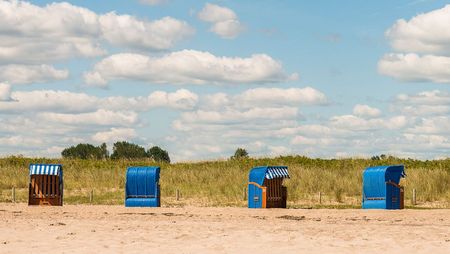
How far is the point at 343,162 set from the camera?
54719 mm

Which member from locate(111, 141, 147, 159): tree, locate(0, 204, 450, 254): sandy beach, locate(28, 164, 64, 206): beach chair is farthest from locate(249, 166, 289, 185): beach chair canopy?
locate(111, 141, 147, 159): tree

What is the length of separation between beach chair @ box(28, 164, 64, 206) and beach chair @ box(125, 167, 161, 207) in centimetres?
285

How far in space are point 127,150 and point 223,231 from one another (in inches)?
2935

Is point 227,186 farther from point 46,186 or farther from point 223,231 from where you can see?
point 223,231

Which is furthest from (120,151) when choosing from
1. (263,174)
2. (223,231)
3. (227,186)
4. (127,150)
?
(223,231)

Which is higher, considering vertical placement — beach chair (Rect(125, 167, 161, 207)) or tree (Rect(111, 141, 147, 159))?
tree (Rect(111, 141, 147, 159))

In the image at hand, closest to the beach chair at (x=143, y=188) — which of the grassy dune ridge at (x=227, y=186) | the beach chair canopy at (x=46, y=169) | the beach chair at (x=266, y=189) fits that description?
the grassy dune ridge at (x=227, y=186)

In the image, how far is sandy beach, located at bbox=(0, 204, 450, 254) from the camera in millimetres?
15977

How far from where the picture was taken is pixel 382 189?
29328mm

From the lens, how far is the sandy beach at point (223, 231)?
1598cm

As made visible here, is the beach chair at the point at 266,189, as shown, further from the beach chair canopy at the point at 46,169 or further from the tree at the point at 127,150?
the tree at the point at 127,150

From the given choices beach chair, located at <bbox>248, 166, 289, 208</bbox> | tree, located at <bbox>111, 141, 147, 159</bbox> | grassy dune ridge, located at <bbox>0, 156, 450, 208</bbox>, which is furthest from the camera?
tree, located at <bbox>111, 141, 147, 159</bbox>

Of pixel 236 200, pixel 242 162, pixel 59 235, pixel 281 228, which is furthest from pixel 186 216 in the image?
pixel 242 162

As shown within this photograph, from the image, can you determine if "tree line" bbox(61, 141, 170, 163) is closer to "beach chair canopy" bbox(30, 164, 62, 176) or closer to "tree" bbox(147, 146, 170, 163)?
"tree" bbox(147, 146, 170, 163)
